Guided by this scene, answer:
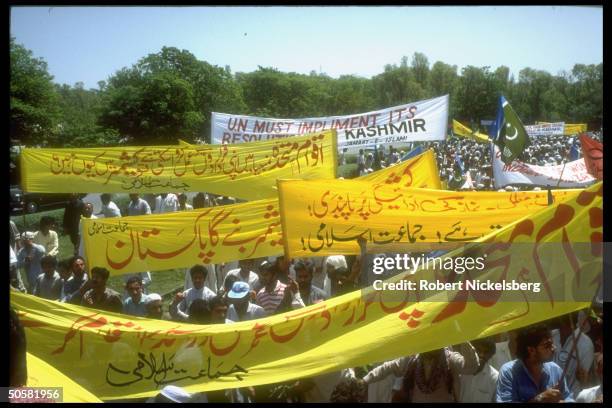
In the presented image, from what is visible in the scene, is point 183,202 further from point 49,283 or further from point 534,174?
point 534,174

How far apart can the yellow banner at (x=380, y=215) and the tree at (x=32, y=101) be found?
25.8 metres

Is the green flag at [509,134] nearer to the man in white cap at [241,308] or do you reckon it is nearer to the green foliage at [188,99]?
the man in white cap at [241,308]

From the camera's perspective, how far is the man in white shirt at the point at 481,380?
5047mm

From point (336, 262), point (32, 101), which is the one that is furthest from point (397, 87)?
point (336, 262)

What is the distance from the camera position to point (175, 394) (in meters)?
4.35

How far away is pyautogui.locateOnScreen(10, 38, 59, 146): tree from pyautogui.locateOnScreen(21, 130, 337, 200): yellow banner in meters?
22.7

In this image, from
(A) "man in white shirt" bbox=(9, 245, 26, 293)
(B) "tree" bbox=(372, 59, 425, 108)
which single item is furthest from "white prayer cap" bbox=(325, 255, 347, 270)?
(B) "tree" bbox=(372, 59, 425, 108)

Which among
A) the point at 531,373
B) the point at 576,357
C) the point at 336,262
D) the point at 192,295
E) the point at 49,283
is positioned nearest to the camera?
the point at 531,373

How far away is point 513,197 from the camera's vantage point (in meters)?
7.40

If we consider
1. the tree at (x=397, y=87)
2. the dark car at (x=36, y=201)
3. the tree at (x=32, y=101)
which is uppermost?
the tree at (x=397, y=87)

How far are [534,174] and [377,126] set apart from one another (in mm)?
2623

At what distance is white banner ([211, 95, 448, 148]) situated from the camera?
12.5 m

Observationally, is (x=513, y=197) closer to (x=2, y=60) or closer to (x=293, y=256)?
(x=293, y=256)

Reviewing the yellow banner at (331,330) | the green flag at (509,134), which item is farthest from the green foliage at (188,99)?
the yellow banner at (331,330)
